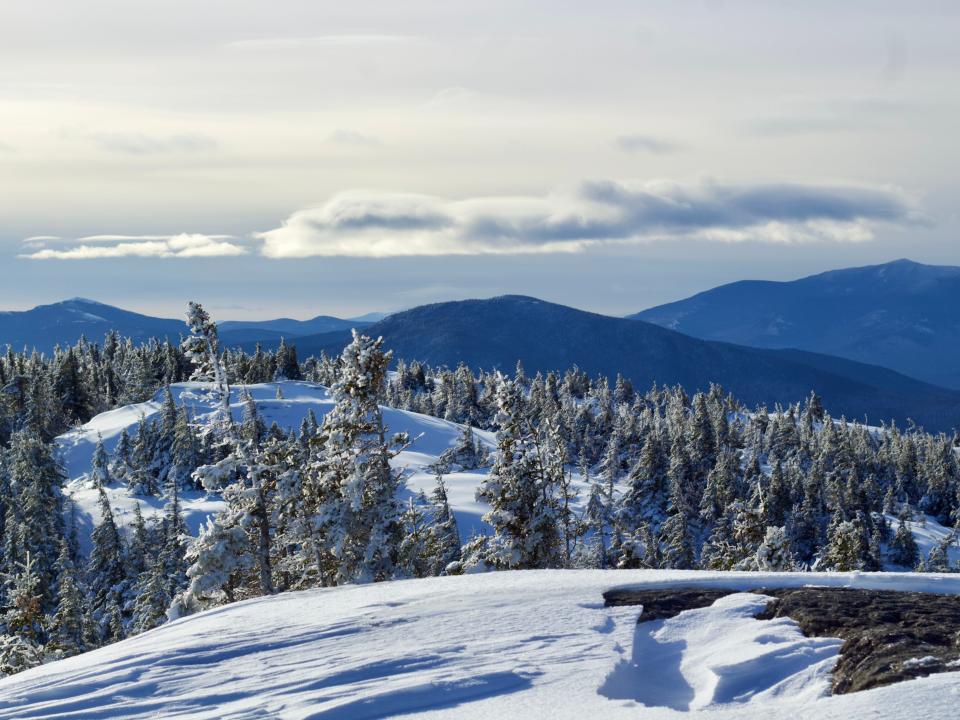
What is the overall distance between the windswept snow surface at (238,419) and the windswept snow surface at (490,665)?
141ft

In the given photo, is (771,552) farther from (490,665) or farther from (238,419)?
(238,419)

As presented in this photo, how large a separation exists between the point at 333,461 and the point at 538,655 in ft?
56.7

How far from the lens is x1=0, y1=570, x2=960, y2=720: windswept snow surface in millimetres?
10484

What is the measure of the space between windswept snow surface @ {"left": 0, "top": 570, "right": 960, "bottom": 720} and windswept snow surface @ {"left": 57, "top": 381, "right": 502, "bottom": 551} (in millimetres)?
42844

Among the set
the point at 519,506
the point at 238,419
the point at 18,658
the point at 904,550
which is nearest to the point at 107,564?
the point at 18,658

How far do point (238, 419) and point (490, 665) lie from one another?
10579 cm

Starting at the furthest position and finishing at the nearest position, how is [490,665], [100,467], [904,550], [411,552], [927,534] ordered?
[927,534] → [100,467] → [904,550] → [411,552] → [490,665]

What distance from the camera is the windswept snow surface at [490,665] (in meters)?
10.5

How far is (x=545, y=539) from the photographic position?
1266 inches

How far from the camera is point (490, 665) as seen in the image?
39.9 feet

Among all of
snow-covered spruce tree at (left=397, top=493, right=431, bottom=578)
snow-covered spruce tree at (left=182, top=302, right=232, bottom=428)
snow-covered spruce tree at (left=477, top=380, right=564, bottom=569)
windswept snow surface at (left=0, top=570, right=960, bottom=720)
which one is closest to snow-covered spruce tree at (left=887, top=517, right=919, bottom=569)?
snow-covered spruce tree at (left=477, top=380, right=564, bottom=569)

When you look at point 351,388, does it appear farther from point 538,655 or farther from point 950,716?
point 950,716

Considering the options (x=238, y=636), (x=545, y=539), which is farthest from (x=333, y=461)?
(x=238, y=636)

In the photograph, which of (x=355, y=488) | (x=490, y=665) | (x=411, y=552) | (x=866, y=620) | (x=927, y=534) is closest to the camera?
(x=490, y=665)
